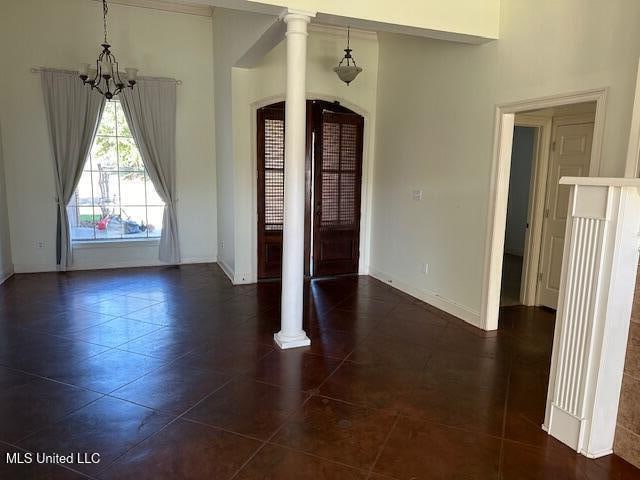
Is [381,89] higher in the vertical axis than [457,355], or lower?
higher

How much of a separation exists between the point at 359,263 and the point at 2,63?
5425 millimetres

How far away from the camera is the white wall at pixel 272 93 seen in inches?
220

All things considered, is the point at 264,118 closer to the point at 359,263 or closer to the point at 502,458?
the point at 359,263

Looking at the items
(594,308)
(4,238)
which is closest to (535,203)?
(594,308)

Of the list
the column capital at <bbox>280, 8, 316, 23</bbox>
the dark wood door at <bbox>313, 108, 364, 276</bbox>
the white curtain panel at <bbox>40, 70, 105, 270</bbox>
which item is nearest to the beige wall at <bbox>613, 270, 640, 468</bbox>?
the column capital at <bbox>280, 8, 316, 23</bbox>

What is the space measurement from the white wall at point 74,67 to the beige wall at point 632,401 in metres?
5.79

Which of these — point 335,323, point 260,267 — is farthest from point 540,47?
point 260,267

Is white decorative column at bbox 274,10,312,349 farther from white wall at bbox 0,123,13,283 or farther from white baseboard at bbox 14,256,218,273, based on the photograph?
white wall at bbox 0,123,13,283

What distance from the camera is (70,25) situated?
19.4 feet

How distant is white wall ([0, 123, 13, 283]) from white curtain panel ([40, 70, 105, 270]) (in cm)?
57

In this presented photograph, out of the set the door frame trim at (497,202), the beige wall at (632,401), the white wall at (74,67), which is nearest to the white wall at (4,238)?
the white wall at (74,67)

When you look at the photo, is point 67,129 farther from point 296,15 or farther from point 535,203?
point 535,203

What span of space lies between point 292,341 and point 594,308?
2.29m

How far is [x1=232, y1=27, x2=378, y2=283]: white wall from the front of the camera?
559 cm
